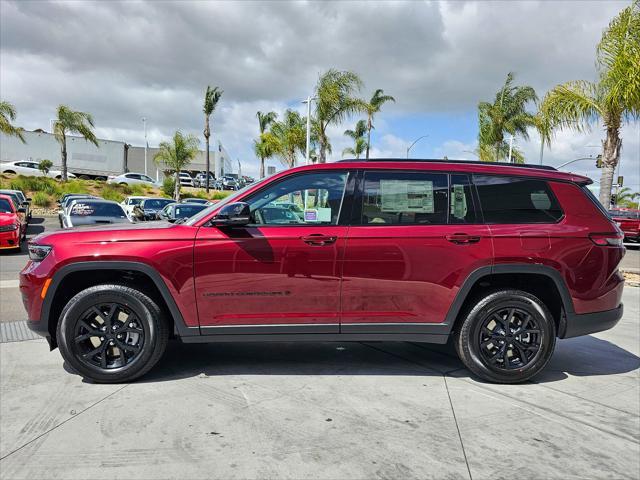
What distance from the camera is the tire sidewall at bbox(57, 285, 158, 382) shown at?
11.9 feet

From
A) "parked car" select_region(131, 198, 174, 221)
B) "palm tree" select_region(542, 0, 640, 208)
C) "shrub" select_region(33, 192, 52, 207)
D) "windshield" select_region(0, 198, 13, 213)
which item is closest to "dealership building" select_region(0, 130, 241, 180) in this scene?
Answer: "shrub" select_region(33, 192, 52, 207)

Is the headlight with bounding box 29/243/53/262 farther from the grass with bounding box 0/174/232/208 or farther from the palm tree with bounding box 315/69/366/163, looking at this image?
the grass with bounding box 0/174/232/208

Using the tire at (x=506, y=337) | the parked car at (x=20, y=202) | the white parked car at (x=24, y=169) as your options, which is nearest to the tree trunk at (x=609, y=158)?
the tire at (x=506, y=337)

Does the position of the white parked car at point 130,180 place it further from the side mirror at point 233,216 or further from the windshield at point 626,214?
the side mirror at point 233,216

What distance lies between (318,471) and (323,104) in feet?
70.1

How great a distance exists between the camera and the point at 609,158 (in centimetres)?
1203

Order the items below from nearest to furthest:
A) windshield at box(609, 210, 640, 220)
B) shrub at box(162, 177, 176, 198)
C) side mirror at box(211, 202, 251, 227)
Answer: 1. side mirror at box(211, 202, 251, 227)
2. windshield at box(609, 210, 640, 220)
3. shrub at box(162, 177, 176, 198)

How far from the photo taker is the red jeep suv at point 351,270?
11.9ft

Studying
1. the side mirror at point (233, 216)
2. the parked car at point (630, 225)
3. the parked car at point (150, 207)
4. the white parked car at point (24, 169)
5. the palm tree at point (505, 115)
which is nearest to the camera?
the side mirror at point (233, 216)

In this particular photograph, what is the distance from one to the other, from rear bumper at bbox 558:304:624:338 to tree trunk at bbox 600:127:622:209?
A: 9.02 m

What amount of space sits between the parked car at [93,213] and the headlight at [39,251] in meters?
8.75

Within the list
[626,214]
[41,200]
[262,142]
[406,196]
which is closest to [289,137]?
[262,142]

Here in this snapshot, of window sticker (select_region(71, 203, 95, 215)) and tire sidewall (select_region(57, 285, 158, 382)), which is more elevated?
window sticker (select_region(71, 203, 95, 215))

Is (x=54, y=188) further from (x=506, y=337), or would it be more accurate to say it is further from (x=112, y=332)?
(x=506, y=337)
